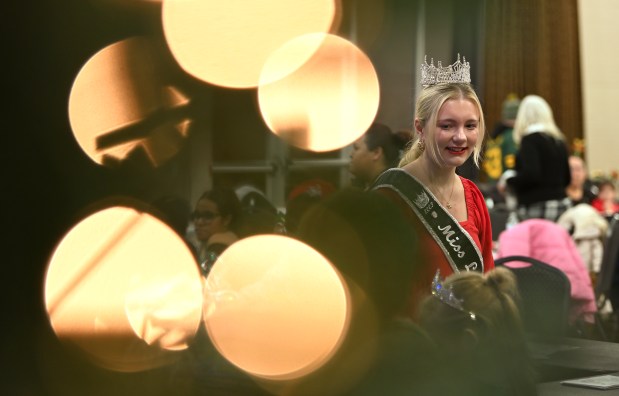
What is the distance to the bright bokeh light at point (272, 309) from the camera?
165cm

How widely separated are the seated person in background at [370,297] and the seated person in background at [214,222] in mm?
108

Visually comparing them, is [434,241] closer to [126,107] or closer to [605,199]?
[126,107]

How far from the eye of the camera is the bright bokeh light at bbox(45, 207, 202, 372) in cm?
123

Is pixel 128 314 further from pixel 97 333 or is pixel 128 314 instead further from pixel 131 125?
pixel 131 125

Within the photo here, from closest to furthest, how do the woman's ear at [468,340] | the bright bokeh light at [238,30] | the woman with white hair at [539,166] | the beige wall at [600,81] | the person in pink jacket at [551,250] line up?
the bright bokeh light at [238,30]
the woman's ear at [468,340]
the person in pink jacket at [551,250]
the woman with white hair at [539,166]
the beige wall at [600,81]

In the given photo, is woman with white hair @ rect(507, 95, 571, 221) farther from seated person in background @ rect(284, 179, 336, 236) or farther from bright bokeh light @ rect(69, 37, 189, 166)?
bright bokeh light @ rect(69, 37, 189, 166)

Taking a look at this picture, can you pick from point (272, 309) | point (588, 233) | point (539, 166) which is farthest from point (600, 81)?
point (272, 309)

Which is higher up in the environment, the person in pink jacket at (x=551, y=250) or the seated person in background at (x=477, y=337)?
the seated person in background at (x=477, y=337)

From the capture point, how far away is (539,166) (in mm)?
5676

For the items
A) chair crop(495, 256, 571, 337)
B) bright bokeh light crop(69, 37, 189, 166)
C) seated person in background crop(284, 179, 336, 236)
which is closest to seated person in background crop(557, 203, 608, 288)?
chair crop(495, 256, 571, 337)

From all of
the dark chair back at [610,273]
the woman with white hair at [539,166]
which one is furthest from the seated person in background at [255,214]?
the woman with white hair at [539,166]

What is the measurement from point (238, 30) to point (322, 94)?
201 millimetres

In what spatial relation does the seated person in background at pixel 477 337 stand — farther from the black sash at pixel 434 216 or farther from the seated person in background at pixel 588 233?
the seated person in background at pixel 588 233

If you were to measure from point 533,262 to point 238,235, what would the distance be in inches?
64.1
